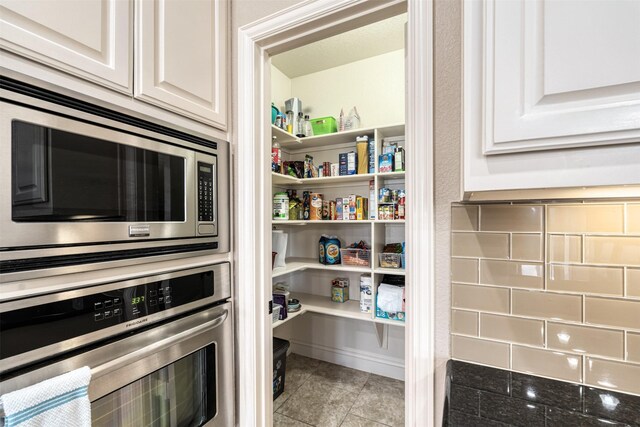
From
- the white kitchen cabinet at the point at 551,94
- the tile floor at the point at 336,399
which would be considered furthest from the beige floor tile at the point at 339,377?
the white kitchen cabinet at the point at 551,94

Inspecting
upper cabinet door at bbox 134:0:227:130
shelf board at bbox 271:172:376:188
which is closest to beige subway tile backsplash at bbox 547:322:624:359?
upper cabinet door at bbox 134:0:227:130

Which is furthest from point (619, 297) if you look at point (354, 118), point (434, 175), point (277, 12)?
point (354, 118)

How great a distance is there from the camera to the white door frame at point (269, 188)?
0.79 m

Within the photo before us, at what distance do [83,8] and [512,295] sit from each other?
1.30m

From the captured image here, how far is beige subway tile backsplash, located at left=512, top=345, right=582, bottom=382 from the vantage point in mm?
667

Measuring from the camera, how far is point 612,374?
0.64 meters

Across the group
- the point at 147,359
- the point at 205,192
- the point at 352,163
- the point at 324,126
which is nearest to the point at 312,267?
the point at 352,163

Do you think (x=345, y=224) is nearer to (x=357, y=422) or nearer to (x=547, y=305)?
(x=357, y=422)

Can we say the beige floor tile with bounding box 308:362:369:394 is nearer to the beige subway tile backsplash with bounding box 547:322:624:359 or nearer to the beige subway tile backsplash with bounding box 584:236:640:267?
the beige subway tile backsplash with bounding box 547:322:624:359

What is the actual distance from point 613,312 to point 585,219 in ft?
0.71

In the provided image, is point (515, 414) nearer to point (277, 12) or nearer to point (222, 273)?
point (222, 273)

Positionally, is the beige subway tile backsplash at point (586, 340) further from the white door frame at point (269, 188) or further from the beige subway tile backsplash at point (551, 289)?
the white door frame at point (269, 188)

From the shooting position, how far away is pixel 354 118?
2.34 meters

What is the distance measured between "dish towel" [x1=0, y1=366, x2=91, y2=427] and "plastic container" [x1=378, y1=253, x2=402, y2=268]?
1.85m
